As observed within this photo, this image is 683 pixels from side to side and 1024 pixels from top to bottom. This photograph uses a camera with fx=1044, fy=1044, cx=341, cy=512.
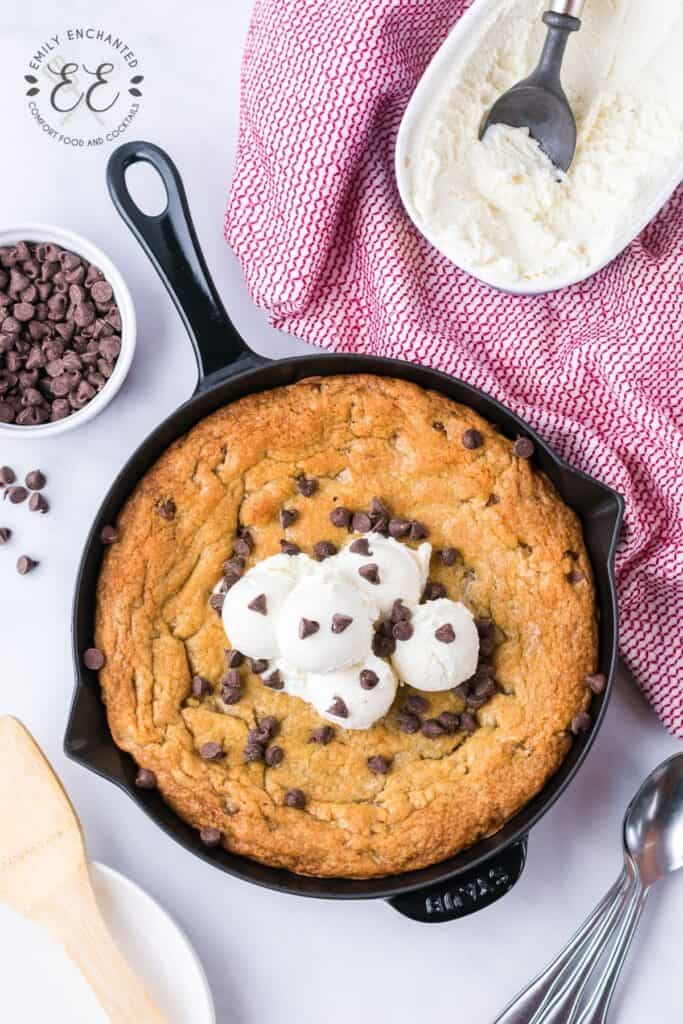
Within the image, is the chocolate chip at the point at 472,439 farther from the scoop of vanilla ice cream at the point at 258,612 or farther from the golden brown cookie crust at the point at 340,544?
the scoop of vanilla ice cream at the point at 258,612

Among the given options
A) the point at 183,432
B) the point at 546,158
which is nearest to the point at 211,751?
the point at 183,432

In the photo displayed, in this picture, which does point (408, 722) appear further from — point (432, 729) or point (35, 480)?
point (35, 480)

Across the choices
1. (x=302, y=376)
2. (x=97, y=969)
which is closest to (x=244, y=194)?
(x=302, y=376)

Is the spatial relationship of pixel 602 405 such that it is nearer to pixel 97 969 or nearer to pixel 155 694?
pixel 155 694

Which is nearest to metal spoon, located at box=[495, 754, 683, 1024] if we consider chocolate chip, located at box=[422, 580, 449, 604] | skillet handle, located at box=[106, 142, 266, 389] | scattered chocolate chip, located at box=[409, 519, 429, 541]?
chocolate chip, located at box=[422, 580, 449, 604]

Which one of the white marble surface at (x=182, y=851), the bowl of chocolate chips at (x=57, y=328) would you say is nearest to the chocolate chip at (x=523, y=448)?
the white marble surface at (x=182, y=851)

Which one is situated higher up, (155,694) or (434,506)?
(434,506)
